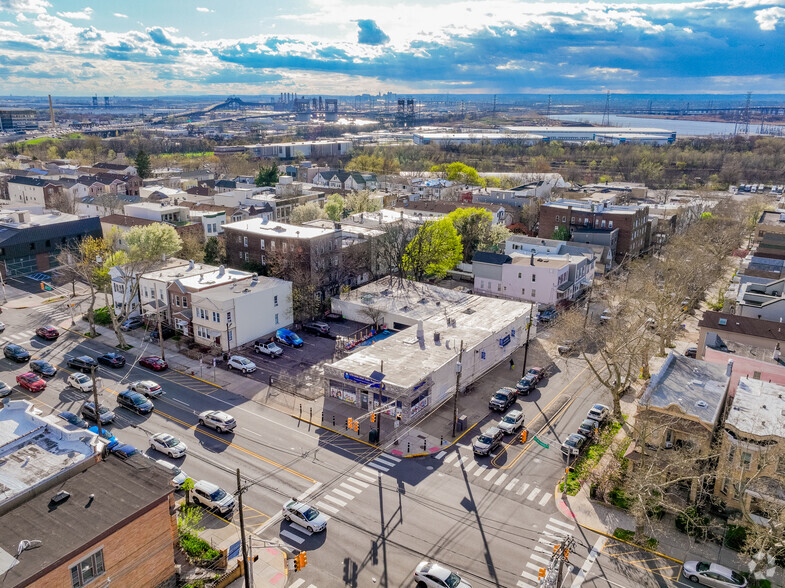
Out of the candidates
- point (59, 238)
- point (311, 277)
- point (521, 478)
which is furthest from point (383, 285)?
point (59, 238)

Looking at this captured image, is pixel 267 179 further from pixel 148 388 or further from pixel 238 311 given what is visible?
pixel 148 388

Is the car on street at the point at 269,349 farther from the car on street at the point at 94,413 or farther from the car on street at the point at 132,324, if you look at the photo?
the car on street at the point at 94,413

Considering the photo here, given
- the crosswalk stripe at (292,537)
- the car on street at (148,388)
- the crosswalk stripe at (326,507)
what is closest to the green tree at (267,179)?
the car on street at (148,388)

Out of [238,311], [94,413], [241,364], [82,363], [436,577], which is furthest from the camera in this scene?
[238,311]

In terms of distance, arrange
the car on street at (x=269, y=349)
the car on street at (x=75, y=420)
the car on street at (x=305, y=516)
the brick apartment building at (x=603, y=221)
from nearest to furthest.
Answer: the car on street at (x=305, y=516) → the car on street at (x=75, y=420) → the car on street at (x=269, y=349) → the brick apartment building at (x=603, y=221)

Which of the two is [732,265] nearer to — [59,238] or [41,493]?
[41,493]

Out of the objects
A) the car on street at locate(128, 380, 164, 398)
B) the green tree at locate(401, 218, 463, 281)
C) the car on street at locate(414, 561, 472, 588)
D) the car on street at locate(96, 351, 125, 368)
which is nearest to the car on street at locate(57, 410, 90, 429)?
the car on street at locate(128, 380, 164, 398)

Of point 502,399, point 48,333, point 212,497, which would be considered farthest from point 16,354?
point 502,399
